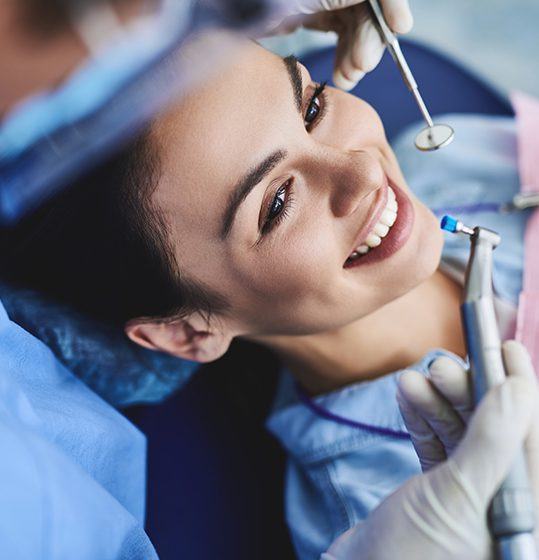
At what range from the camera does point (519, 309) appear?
3.39 ft

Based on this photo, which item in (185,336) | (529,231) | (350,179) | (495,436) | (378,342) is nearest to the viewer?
(495,436)

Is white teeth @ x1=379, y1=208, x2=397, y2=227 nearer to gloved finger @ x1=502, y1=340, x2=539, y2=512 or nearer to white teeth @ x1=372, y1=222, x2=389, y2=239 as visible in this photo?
white teeth @ x1=372, y1=222, x2=389, y2=239

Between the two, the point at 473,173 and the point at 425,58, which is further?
the point at 425,58

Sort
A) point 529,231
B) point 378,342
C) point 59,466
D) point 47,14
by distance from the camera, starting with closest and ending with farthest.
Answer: point 47,14 < point 59,466 < point 378,342 < point 529,231

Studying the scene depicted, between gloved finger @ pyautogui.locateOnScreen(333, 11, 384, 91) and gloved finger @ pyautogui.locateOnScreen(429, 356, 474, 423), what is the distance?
50 centimetres

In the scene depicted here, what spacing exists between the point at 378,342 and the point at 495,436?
47 cm

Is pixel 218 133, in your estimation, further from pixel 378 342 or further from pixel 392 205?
pixel 378 342

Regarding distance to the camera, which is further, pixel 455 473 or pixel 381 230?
pixel 381 230

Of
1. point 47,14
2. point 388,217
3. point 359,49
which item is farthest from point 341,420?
point 47,14

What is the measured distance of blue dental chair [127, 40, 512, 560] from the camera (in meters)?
1.05

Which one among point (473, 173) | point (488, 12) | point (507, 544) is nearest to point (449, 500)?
point (507, 544)

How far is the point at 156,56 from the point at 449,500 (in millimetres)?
456

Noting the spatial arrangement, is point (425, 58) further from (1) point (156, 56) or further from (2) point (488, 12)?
(1) point (156, 56)

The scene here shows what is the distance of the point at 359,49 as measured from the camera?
956 mm
